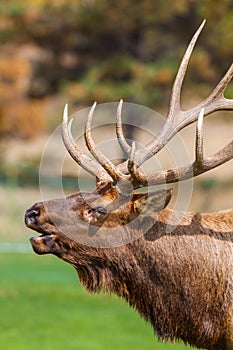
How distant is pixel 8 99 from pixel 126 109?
397 inches

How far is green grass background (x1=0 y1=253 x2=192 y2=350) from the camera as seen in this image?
11.6 metres

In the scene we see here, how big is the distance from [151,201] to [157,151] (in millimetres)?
565

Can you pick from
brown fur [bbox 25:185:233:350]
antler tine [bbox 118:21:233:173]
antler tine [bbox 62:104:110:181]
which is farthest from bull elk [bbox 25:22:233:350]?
antler tine [bbox 118:21:233:173]

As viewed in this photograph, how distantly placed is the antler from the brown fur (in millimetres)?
183

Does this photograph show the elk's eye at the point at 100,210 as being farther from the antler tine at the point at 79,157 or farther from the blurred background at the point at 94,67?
the blurred background at the point at 94,67

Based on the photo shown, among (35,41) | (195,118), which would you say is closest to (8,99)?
(35,41)

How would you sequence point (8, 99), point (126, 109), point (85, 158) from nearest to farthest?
point (85, 158)
point (126, 109)
point (8, 99)

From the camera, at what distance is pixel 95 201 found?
22.8 feet

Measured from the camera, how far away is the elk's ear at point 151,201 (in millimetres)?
6780

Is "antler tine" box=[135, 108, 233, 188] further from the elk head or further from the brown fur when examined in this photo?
the brown fur

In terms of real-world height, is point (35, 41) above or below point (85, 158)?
above

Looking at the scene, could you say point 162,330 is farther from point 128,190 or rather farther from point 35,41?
point 35,41

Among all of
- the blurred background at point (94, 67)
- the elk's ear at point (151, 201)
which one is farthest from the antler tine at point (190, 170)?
the blurred background at point (94, 67)

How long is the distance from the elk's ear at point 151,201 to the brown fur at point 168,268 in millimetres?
10
